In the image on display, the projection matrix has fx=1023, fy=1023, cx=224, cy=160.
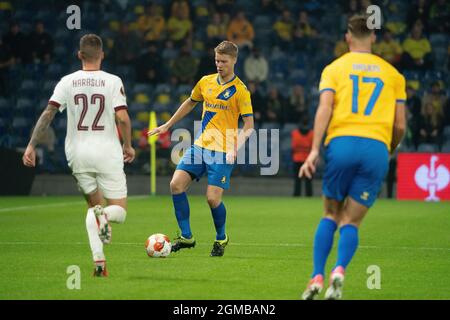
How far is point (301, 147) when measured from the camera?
2406 centimetres

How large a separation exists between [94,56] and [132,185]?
15.6 meters

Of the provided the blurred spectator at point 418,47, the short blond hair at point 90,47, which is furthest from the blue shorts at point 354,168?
the blurred spectator at point 418,47

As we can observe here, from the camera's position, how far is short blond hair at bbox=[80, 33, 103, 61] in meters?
8.91

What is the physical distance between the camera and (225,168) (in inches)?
444

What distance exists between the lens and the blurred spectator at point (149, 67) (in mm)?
26219

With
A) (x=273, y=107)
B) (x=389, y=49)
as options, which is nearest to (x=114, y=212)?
(x=273, y=107)

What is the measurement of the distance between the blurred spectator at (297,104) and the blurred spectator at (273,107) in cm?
27

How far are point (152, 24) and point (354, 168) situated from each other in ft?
66.3

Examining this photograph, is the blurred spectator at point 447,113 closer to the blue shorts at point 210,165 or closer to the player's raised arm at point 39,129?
the blue shorts at point 210,165

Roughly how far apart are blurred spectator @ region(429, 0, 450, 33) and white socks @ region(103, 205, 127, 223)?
18.4 m

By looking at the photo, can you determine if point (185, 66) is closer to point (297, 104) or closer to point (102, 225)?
point (297, 104)

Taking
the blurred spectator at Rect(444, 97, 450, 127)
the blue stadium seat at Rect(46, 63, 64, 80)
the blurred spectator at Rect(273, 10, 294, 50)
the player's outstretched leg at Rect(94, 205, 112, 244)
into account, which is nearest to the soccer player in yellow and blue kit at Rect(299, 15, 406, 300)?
the player's outstretched leg at Rect(94, 205, 112, 244)

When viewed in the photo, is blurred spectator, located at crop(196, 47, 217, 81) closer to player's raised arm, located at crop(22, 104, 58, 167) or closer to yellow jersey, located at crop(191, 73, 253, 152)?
yellow jersey, located at crop(191, 73, 253, 152)

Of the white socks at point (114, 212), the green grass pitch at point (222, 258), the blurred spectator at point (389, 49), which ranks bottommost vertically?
the green grass pitch at point (222, 258)
